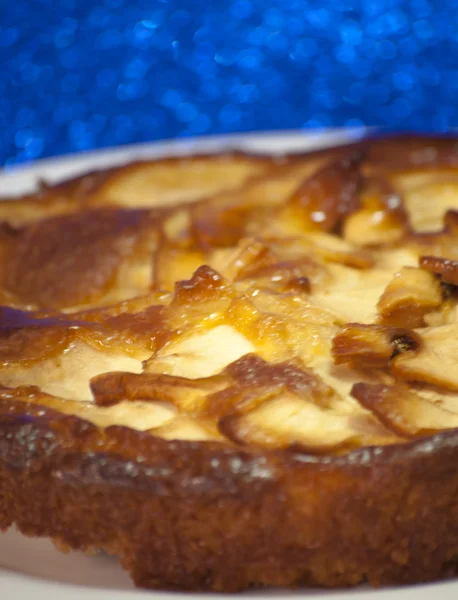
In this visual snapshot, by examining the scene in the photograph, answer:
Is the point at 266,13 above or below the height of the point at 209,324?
below

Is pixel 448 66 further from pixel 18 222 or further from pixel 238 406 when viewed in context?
pixel 238 406

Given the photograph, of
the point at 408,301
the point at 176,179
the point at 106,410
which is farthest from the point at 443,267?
the point at 176,179

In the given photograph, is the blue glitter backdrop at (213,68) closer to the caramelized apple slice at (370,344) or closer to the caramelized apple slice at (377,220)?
the caramelized apple slice at (377,220)

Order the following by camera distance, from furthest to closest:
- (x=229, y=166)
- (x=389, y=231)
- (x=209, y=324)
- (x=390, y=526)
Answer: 1. (x=229, y=166)
2. (x=389, y=231)
3. (x=209, y=324)
4. (x=390, y=526)

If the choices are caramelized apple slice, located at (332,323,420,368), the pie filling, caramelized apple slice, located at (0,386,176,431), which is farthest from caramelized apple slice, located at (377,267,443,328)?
caramelized apple slice, located at (0,386,176,431)

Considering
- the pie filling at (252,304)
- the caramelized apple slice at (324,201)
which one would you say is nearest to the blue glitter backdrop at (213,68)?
the pie filling at (252,304)

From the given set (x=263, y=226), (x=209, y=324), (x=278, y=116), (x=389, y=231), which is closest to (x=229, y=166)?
(x=263, y=226)

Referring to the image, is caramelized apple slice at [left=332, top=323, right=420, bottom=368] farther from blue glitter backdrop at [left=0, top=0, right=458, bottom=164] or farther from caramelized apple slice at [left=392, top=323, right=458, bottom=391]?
blue glitter backdrop at [left=0, top=0, right=458, bottom=164]
